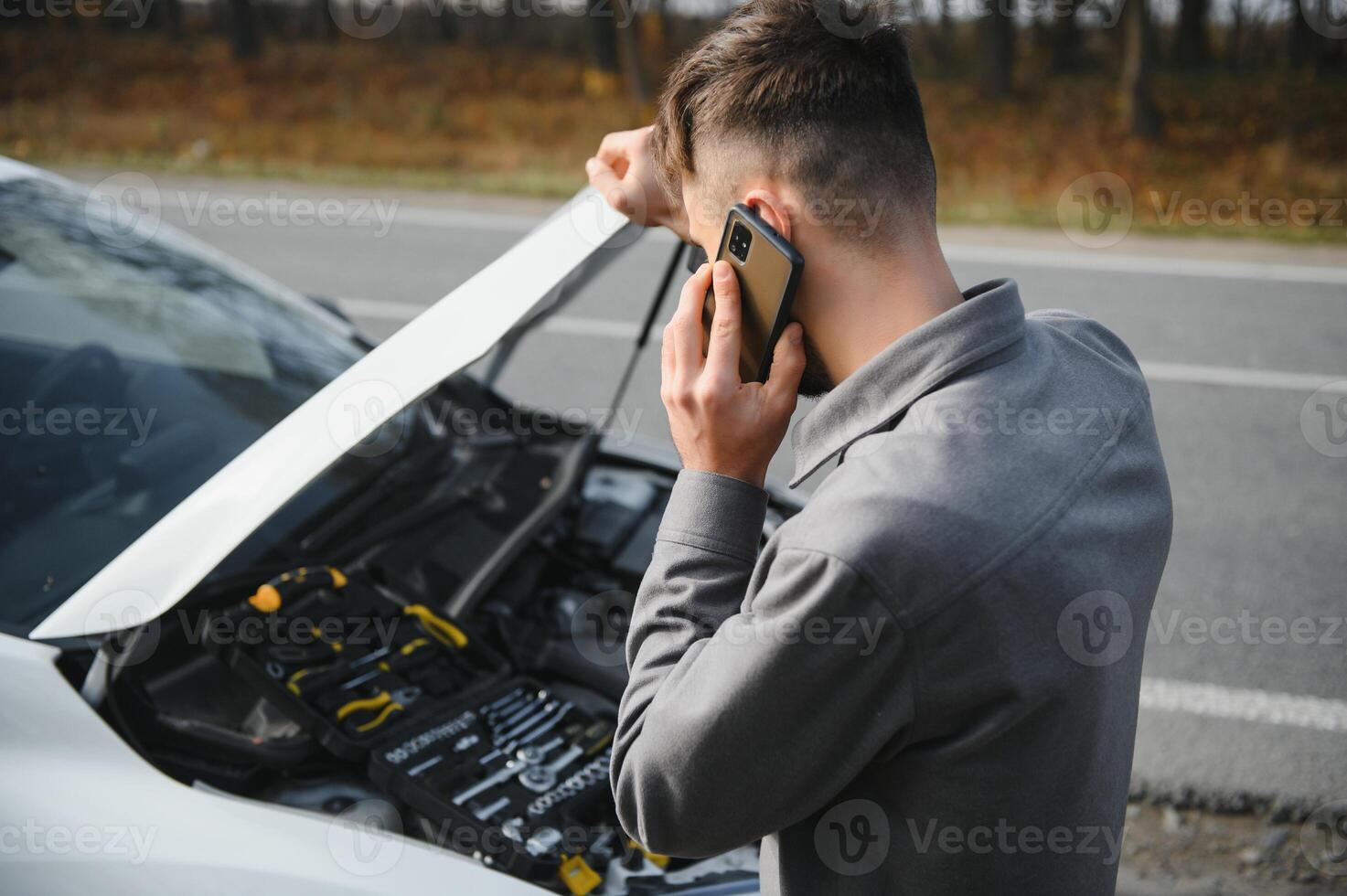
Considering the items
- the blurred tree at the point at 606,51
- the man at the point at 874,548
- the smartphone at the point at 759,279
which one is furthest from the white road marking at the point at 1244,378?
the blurred tree at the point at 606,51

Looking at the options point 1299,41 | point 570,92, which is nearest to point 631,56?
point 570,92

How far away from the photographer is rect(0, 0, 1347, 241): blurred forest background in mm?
13672

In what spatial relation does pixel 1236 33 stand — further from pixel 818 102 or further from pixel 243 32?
pixel 818 102

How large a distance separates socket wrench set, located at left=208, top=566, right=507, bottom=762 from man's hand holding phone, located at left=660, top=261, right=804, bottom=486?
926 millimetres

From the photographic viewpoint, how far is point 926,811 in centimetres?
116

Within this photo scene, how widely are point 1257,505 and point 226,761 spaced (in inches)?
169

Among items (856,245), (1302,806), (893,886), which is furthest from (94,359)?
(1302,806)

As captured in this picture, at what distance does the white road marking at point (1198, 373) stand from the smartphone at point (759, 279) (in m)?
4.56

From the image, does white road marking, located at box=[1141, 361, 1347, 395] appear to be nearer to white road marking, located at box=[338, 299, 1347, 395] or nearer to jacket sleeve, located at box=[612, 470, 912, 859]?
white road marking, located at box=[338, 299, 1347, 395]

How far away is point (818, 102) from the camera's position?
4.14 feet

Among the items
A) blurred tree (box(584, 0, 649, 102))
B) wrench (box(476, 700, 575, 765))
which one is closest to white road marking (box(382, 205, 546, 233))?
wrench (box(476, 700, 575, 765))

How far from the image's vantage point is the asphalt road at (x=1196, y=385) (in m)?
3.33

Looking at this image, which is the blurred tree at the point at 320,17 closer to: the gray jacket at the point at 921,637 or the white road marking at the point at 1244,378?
the white road marking at the point at 1244,378

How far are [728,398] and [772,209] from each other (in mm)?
227
